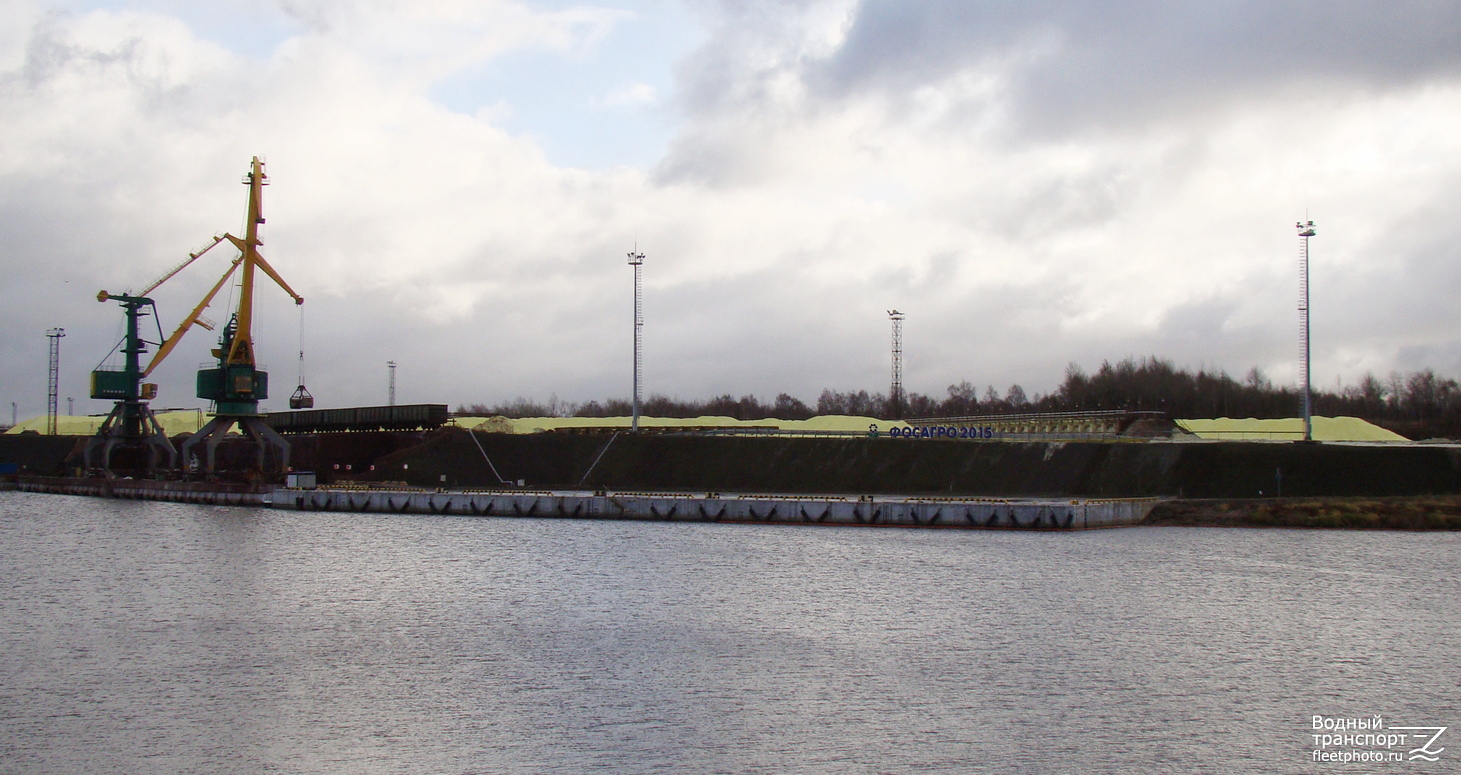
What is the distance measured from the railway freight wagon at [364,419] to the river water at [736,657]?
49666mm

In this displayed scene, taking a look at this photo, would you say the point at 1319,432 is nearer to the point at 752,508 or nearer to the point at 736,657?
the point at 752,508

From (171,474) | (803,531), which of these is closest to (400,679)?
(803,531)

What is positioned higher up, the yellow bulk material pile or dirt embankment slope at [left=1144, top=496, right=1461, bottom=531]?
the yellow bulk material pile

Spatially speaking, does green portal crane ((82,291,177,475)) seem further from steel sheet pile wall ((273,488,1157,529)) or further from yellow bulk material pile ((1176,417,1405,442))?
yellow bulk material pile ((1176,417,1405,442))

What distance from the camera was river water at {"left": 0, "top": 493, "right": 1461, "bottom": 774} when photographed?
21688 mm

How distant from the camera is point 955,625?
3309cm

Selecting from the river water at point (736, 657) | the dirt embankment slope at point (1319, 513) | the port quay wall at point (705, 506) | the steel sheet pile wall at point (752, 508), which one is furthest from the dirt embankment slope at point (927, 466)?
the river water at point (736, 657)

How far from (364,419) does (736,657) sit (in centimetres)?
8514

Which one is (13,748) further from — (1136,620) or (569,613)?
(1136,620)

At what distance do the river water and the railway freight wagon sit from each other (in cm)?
4967

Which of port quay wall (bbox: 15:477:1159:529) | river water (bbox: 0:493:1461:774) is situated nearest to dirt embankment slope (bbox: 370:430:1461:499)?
port quay wall (bbox: 15:477:1159:529)

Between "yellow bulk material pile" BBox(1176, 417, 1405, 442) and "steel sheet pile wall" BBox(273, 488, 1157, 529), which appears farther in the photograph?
"yellow bulk material pile" BBox(1176, 417, 1405, 442)

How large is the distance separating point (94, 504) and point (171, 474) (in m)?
9.10

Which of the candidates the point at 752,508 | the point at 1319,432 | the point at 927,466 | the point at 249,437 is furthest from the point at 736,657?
the point at 249,437
